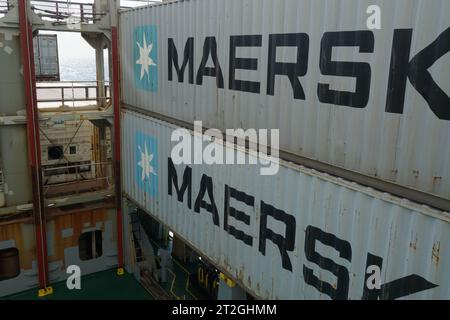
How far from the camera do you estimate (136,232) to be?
1484 cm

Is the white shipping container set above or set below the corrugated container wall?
below

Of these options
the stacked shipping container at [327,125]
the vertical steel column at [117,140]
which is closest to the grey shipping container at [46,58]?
the vertical steel column at [117,140]

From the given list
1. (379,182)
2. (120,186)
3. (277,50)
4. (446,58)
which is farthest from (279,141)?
(120,186)

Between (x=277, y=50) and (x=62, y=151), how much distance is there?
1049 cm

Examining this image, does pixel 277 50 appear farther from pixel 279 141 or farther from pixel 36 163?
pixel 36 163

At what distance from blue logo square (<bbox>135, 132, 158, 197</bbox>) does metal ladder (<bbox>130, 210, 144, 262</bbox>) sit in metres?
2.11

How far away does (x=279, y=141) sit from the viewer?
7.09 metres

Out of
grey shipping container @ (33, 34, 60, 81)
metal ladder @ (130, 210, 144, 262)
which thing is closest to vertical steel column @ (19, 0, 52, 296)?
metal ladder @ (130, 210, 144, 262)

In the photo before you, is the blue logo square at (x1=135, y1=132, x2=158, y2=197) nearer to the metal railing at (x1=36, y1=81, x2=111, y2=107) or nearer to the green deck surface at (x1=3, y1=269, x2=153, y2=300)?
the metal railing at (x1=36, y1=81, x2=111, y2=107)

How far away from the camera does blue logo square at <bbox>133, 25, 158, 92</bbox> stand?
11.0 metres

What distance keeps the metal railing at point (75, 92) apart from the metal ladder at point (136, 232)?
4343mm

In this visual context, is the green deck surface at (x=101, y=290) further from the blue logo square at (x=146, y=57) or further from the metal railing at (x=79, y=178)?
the blue logo square at (x=146, y=57)

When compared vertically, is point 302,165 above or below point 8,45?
below

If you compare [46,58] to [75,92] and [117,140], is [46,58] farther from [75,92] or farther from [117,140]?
[117,140]
